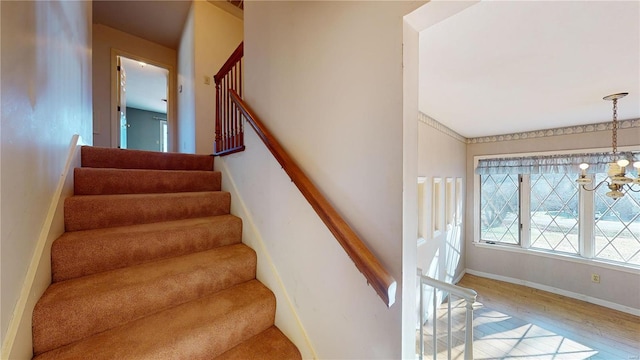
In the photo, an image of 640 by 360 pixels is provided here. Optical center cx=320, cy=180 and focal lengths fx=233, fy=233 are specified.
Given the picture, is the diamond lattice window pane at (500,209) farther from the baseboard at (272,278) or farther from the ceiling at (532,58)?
the baseboard at (272,278)

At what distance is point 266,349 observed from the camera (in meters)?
1.24

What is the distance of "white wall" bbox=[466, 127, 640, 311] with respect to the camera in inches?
135

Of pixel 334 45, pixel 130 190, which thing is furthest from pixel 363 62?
pixel 130 190

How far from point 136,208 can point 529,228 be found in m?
5.85

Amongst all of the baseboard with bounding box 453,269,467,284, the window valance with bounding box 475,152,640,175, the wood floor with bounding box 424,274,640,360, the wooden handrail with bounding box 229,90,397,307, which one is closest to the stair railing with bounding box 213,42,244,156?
the wooden handrail with bounding box 229,90,397,307

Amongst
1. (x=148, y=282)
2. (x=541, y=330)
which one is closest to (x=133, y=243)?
(x=148, y=282)

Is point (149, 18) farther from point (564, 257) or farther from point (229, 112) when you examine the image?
point (564, 257)

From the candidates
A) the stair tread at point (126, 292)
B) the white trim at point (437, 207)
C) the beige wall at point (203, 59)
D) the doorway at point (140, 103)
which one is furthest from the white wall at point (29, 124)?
the white trim at point (437, 207)

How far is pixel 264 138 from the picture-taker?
1.46 metres

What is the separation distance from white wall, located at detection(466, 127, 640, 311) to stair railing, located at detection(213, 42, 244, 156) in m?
4.82

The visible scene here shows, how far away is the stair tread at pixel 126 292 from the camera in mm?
941

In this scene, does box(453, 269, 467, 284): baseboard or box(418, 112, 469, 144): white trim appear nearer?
box(418, 112, 469, 144): white trim

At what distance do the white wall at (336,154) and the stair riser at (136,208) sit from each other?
1.62 feet

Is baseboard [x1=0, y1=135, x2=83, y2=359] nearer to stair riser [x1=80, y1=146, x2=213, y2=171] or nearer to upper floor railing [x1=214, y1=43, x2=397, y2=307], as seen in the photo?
stair riser [x1=80, y1=146, x2=213, y2=171]
